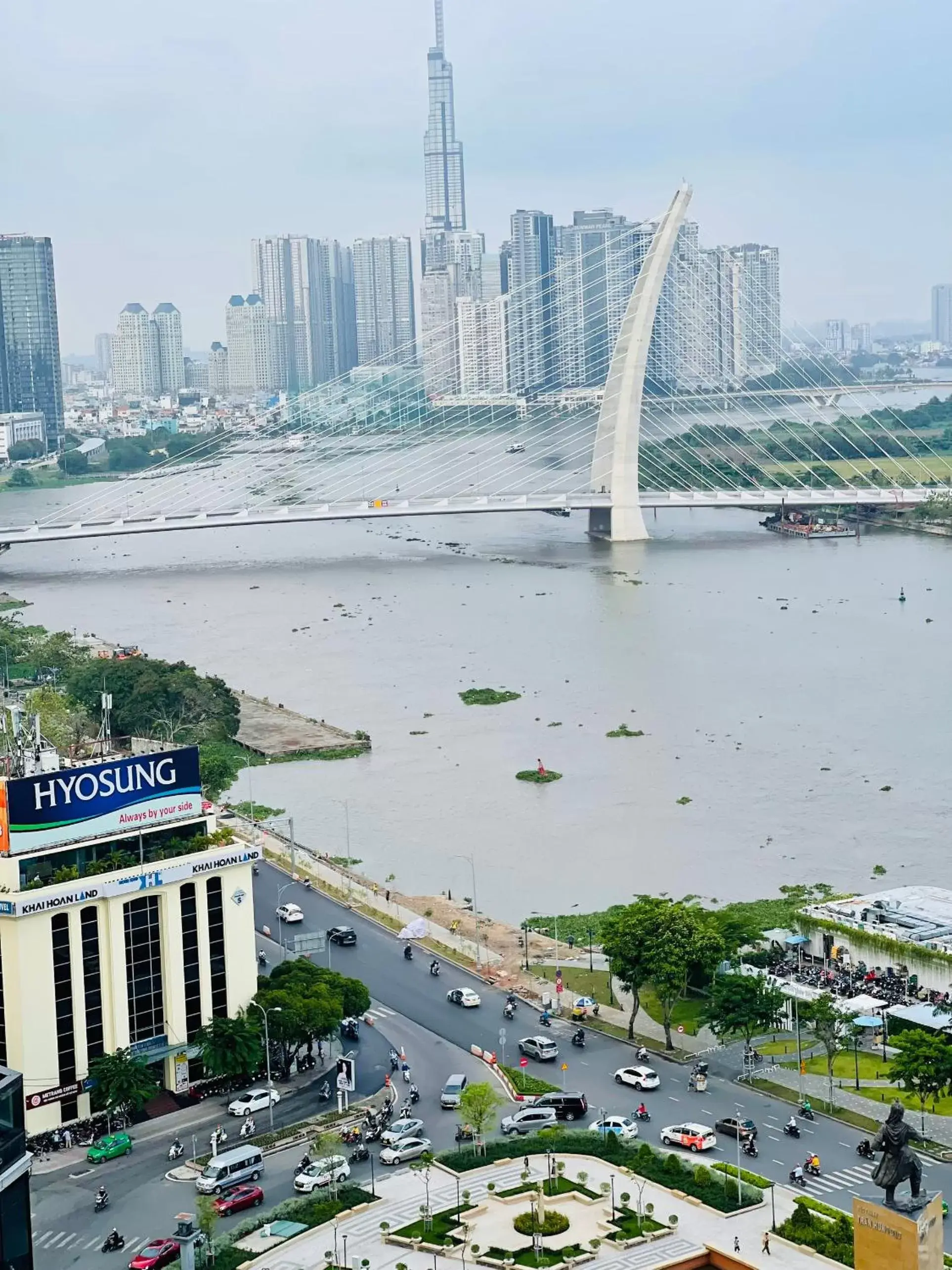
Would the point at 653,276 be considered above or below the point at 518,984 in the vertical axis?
above

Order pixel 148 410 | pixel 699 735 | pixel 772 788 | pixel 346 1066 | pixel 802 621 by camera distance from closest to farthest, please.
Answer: pixel 346 1066
pixel 772 788
pixel 699 735
pixel 802 621
pixel 148 410

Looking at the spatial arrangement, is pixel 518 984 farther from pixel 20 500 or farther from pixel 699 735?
pixel 20 500

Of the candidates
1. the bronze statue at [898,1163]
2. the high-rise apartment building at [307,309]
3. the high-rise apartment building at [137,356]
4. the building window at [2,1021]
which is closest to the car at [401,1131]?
the building window at [2,1021]

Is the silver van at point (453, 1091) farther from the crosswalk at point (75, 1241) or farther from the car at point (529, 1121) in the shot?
the crosswalk at point (75, 1241)

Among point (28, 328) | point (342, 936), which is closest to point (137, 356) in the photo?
point (28, 328)

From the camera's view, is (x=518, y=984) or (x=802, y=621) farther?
(x=802, y=621)

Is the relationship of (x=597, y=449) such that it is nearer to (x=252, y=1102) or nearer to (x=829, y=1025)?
(x=829, y=1025)

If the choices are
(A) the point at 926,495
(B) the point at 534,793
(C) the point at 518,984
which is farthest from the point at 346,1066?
(A) the point at 926,495
